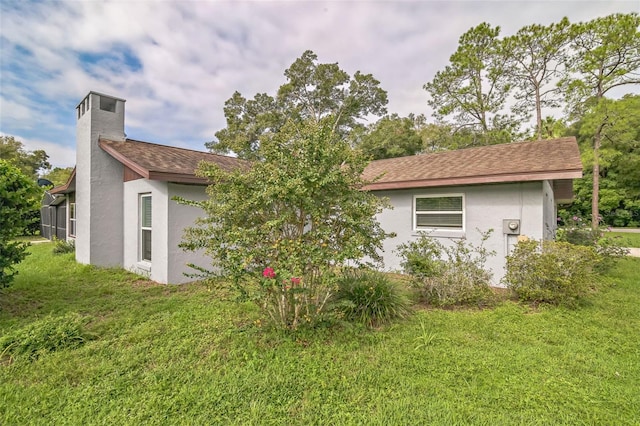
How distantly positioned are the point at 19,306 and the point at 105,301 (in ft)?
Answer: 4.13

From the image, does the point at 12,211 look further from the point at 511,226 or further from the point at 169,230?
the point at 511,226

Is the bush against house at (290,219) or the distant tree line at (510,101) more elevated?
the distant tree line at (510,101)

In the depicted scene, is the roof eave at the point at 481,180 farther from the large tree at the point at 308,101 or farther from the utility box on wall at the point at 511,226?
the large tree at the point at 308,101

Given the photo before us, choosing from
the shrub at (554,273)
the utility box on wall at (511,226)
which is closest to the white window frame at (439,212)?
the utility box on wall at (511,226)

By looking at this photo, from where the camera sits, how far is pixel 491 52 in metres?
18.7

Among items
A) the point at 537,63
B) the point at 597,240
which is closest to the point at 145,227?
the point at 597,240

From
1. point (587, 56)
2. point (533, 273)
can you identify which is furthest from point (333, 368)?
point (587, 56)

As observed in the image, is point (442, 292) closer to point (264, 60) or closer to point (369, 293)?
point (369, 293)

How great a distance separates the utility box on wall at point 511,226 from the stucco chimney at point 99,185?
32.5 ft

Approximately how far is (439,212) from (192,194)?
20.7ft

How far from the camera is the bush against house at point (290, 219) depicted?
3.20 m

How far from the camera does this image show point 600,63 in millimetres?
15383

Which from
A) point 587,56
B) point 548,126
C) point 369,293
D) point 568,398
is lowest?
point 568,398

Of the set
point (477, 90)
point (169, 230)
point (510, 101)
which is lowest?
point (169, 230)
